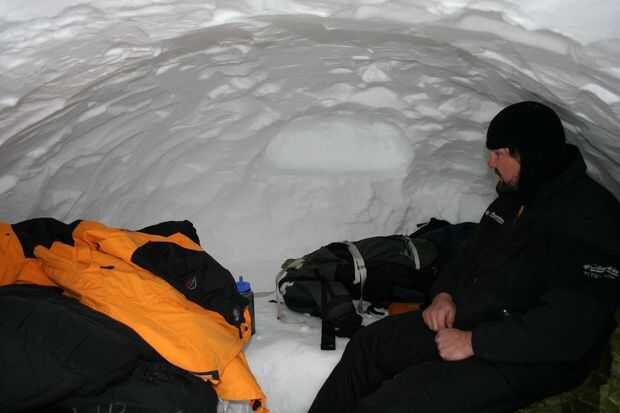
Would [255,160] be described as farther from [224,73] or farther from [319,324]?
[319,324]

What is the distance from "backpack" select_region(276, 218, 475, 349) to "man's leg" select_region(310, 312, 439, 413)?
541 mm

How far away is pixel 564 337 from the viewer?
1756mm

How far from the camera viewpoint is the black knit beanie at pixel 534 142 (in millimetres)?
1908

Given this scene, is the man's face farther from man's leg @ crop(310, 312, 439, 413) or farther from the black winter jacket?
man's leg @ crop(310, 312, 439, 413)

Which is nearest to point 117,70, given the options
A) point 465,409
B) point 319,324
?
point 319,324

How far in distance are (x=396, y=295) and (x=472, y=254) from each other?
2.41ft

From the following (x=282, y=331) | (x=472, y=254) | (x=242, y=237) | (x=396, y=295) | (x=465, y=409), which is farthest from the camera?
(x=242, y=237)

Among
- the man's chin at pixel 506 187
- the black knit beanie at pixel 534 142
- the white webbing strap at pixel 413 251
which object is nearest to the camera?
the black knit beanie at pixel 534 142

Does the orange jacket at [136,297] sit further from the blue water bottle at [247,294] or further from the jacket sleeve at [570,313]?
the jacket sleeve at [570,313]

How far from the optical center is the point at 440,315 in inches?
79.3

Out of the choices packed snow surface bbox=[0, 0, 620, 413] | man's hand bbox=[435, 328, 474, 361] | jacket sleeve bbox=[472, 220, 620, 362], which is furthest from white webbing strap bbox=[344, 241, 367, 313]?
jacket sleeve bbox=[472, 220, 620, 362]

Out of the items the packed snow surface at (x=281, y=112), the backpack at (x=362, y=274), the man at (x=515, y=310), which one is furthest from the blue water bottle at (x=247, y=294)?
the man at (x=515, y=310)

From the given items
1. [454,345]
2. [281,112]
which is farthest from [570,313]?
[281,112]

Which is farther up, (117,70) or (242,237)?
(117,70)
